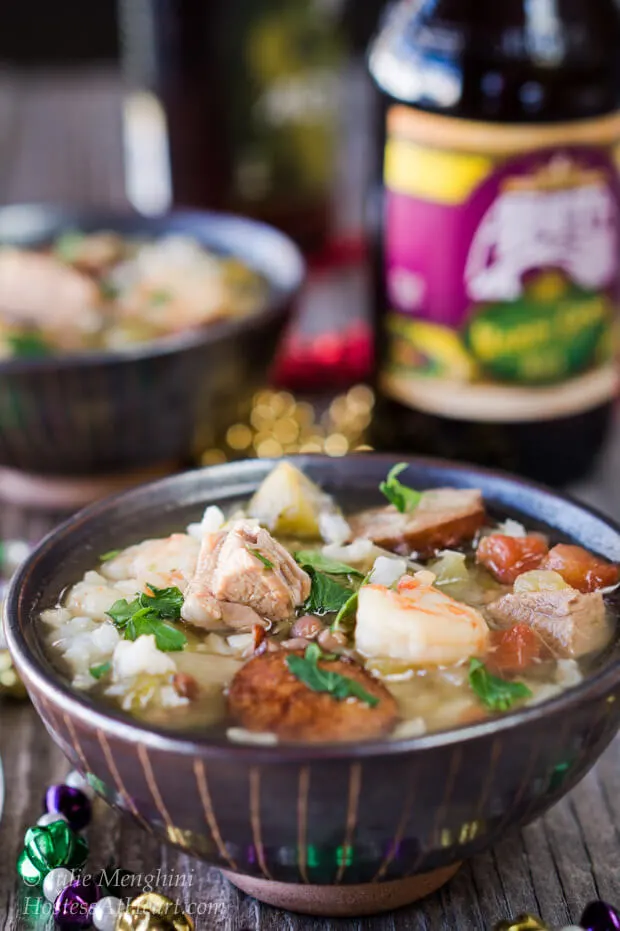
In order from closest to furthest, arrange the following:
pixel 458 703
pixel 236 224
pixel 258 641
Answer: pixel 458 703 → pixel 258 641 → pixel 236 224

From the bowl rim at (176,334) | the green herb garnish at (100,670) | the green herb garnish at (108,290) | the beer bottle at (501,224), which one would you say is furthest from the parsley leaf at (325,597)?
the green herb garnish at (108,290)

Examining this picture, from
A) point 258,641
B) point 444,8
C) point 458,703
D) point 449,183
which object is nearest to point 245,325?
point 449,183

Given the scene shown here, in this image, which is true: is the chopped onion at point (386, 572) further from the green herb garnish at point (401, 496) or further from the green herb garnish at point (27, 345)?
the green herb garnish at point (27, 345)

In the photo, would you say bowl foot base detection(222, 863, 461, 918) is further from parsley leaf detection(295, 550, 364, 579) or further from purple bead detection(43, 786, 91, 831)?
parsley leaf detection(295, 550, 364, 579)

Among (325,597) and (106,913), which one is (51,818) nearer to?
(106,913)

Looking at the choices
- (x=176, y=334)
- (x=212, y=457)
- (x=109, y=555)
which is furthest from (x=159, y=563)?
(x=212, y=457)

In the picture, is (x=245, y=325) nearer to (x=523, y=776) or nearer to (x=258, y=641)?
(x=258, y=641)
